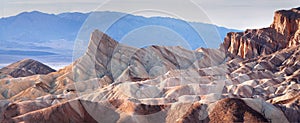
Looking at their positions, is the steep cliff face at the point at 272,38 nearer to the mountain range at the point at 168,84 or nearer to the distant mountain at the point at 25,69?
the mountain range at the point at 168,84

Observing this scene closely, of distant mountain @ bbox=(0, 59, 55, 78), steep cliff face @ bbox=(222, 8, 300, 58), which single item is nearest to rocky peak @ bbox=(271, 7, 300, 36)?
steep cliff face @ bbox=(222, 8, 300, 58)

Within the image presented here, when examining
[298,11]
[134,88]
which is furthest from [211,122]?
[298,11]

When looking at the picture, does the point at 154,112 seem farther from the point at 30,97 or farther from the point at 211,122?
the point at 30,97

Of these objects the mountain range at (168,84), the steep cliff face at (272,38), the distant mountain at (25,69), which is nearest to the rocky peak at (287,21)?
the steep cliff face at (272,38)

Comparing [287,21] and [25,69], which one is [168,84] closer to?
[287,21]

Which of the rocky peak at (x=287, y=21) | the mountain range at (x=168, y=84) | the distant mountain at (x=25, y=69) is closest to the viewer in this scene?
the mountain range at (x=168, y=84)

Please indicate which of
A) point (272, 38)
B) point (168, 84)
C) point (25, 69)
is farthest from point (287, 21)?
point (25, 69)
